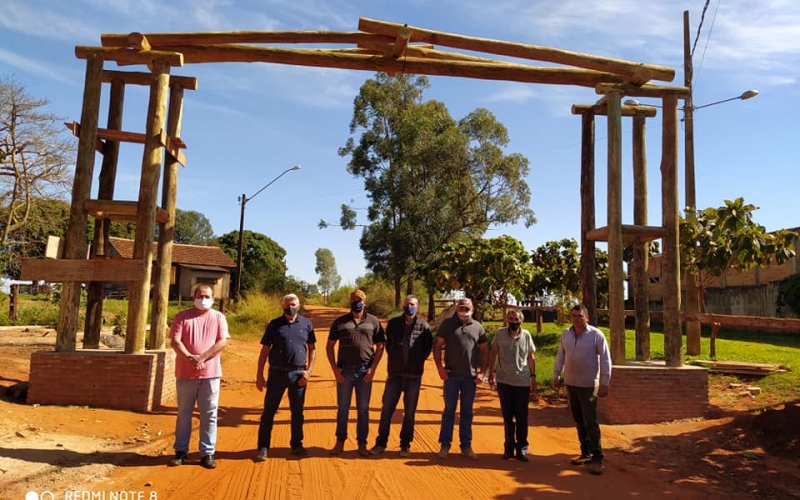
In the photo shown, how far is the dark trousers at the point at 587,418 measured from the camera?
654 centimetres

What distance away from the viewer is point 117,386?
853 centimetres

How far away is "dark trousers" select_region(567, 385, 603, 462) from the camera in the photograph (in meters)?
6.54

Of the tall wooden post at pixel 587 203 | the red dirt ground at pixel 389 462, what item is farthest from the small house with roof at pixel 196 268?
the tall wooden post at pixel 587 203

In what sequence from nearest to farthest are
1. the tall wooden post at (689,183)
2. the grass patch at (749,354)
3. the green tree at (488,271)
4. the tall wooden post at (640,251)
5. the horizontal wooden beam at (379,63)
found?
the horizontal wooden beam at (379,63)
the tall wooden post at (640,251)
the grass patch at (749,354)
the tall wooden post at (689,183)
the green tree at (488,271)

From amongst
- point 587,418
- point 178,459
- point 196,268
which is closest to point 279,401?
point 178,459

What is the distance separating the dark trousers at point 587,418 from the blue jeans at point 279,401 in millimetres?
3058

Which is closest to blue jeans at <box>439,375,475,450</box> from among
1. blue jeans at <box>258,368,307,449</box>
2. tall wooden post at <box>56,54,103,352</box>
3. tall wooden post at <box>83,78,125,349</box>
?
blue jeans at <box>258,368,307,449</box>

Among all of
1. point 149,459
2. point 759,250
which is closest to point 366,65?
point 149,459

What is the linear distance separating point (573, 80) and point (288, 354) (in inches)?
274

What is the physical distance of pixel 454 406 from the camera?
6.85m

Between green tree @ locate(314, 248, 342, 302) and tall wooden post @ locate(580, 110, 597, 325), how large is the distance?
6726 cm

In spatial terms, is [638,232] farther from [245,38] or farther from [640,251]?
[245,38]

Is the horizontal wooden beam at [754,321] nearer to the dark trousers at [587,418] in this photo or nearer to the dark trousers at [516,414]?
the dark trousers at [587,418]

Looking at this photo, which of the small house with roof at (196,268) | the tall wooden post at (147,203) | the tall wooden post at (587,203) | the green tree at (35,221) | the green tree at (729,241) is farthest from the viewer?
the small house with roof at (196,268)
